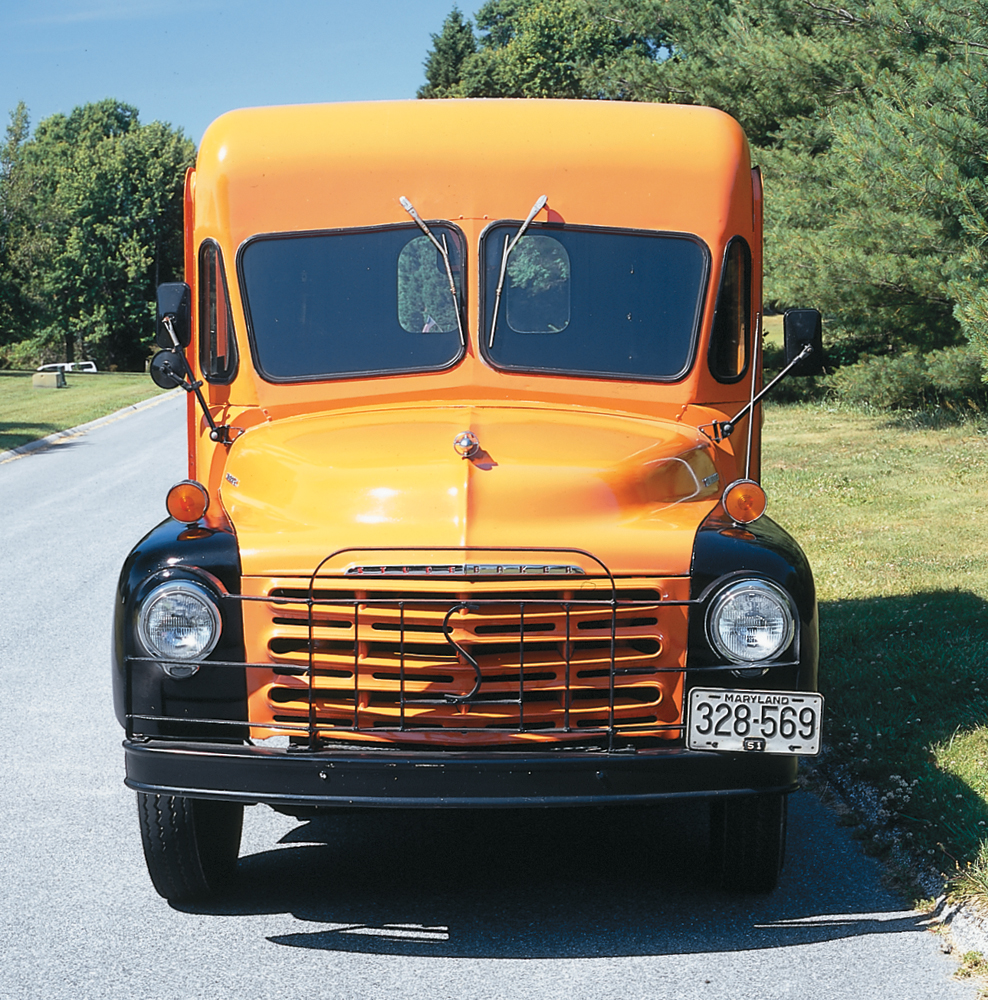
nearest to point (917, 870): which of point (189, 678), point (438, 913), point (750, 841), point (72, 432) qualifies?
point (750, 841)

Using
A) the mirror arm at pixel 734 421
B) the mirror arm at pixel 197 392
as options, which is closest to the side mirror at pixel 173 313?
the mirror arm at pixel 197 392

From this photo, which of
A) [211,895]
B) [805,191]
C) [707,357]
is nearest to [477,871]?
[211,895]

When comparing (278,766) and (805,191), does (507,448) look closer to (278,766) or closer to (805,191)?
(278,766)

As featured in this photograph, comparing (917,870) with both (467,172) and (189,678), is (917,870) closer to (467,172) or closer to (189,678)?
(189,678)

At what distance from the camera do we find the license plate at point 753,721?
13.2 feet

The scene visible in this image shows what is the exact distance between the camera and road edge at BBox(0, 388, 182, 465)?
2145cm

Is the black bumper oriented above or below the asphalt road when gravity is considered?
above

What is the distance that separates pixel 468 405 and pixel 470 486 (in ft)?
2.91

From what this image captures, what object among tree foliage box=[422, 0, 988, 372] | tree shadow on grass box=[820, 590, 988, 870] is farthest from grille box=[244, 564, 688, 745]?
tree foliage box=[422, 0, 988, 372]

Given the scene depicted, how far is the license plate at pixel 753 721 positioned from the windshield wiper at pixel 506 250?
1.83 meters

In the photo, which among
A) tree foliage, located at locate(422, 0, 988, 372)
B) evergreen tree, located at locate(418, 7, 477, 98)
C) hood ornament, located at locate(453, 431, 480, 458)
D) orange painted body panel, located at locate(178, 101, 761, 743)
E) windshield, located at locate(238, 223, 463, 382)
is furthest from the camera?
evergreen tree, located at locate(418, 7, 477, 98)

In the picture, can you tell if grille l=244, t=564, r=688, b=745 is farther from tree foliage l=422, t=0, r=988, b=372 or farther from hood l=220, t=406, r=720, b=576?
tree foliage l=422, t=0, r=988, b=372

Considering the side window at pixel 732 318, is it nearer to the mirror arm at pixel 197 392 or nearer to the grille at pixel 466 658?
the grille at pixel 466 658

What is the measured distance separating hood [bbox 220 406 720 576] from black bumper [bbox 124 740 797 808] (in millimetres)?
549
